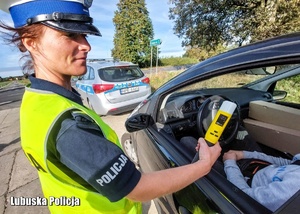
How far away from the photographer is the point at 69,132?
641 mm

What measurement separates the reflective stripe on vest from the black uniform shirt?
5 centimetres

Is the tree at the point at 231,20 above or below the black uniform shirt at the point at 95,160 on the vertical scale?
above

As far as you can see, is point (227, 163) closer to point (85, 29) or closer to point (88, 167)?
point (88, 167)

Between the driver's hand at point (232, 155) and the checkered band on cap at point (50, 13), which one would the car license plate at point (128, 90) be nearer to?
the driver's hand at point (232, 155)

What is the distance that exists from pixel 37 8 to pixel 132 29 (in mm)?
36427

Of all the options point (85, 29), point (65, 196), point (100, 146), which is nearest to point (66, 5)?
point (85, 29)

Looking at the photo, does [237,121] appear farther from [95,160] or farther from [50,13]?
[50,13]

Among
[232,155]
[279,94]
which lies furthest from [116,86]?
[232,155]

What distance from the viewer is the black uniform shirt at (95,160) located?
62cm

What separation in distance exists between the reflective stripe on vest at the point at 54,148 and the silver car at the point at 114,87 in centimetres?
436

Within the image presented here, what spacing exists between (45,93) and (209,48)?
1333 cm

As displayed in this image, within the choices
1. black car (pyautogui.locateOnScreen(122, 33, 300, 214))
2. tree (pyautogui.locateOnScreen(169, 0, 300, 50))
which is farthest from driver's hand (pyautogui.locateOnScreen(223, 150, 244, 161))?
tree (pyautogui.locateOnScreen(169, 0, 300, 50))

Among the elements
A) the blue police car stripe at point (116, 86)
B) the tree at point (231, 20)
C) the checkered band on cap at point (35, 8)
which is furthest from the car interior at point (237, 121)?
the tree at point (231, 20)

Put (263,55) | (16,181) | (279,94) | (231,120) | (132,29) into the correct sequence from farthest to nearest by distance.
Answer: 1. (132,29)
2. (16,181)
3. (279,94)
4. (231,120)
5. (263,55)
